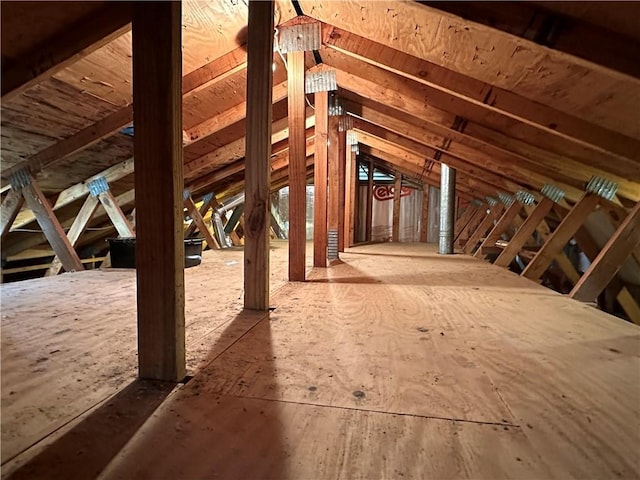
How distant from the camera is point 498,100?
2.10m

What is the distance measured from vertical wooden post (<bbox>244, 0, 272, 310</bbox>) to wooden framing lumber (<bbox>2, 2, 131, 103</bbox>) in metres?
0.51

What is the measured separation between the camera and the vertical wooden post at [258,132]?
1529mm

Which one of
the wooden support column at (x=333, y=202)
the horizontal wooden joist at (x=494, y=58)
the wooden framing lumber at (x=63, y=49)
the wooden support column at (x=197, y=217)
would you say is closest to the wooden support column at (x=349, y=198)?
the wooden support column at (x=333, y=202)

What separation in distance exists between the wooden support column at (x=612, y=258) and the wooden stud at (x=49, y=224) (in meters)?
3.75

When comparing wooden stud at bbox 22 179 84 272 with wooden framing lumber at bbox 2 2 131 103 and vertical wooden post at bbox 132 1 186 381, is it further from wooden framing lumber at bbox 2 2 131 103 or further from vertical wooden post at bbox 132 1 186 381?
vertical wooden post at bbox 132 1 186 381

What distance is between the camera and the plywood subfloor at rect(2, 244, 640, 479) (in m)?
0.62

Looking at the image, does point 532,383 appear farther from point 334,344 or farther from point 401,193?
point 401,193

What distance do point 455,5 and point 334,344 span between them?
4.64 feet

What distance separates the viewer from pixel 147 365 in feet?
3.04

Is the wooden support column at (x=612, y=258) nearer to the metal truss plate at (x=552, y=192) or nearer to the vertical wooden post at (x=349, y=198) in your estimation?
the metal truss plate at (x=552, y=192)

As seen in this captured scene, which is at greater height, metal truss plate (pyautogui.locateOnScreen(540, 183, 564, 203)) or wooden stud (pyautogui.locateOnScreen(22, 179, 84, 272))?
metal truss plate (pyautogui.locateOnScreen(540, 183, 564, 203))

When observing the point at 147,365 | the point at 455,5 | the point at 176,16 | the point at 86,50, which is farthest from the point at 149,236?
the point at 455,5

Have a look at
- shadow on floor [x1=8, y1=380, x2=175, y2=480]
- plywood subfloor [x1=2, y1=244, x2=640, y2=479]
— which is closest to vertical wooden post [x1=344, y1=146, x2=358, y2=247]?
plywood subfloor [x1=2, y1=244, x2=640, y2=479]

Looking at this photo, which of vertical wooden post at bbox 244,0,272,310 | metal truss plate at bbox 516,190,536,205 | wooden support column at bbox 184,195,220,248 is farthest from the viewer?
wooden support column at bbox 184,195,220,248
